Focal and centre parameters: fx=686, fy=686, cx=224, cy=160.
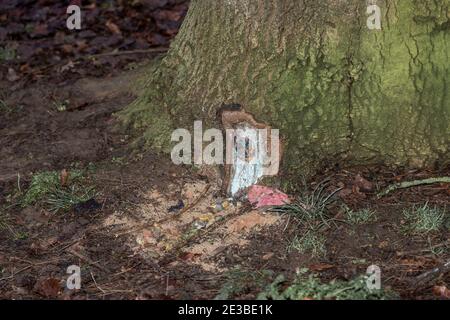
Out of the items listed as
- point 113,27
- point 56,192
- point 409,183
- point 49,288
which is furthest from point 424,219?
point 113,27

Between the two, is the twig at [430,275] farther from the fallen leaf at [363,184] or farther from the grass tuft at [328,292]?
the fallen leaf at [363,184]

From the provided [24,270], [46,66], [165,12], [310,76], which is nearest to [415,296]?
[310,76]

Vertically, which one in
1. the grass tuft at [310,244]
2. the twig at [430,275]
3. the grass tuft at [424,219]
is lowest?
Answer: the twig at [430,275]

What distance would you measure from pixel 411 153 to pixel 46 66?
143 inches

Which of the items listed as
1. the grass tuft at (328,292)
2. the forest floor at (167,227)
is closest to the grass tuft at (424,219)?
the forest floor at (167,227)

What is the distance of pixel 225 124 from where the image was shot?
13.2ft

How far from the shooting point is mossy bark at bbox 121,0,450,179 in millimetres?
3822

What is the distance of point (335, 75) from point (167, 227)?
1.29 m

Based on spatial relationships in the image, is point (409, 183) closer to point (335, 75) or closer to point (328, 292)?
point (335, 75)

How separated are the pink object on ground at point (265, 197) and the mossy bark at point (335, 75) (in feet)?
0.61

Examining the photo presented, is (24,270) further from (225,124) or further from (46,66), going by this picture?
(46,66)

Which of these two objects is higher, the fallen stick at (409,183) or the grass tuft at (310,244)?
the fallen stick at (409,183)

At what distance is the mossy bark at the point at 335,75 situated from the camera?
382 cm

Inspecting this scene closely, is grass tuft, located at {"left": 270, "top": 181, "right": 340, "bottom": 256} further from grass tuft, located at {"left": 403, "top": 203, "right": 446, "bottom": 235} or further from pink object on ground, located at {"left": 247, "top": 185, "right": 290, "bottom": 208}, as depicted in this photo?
grass tuft, located at {"left": 403, "top": 203, "right": 446, "bottom": 235}
